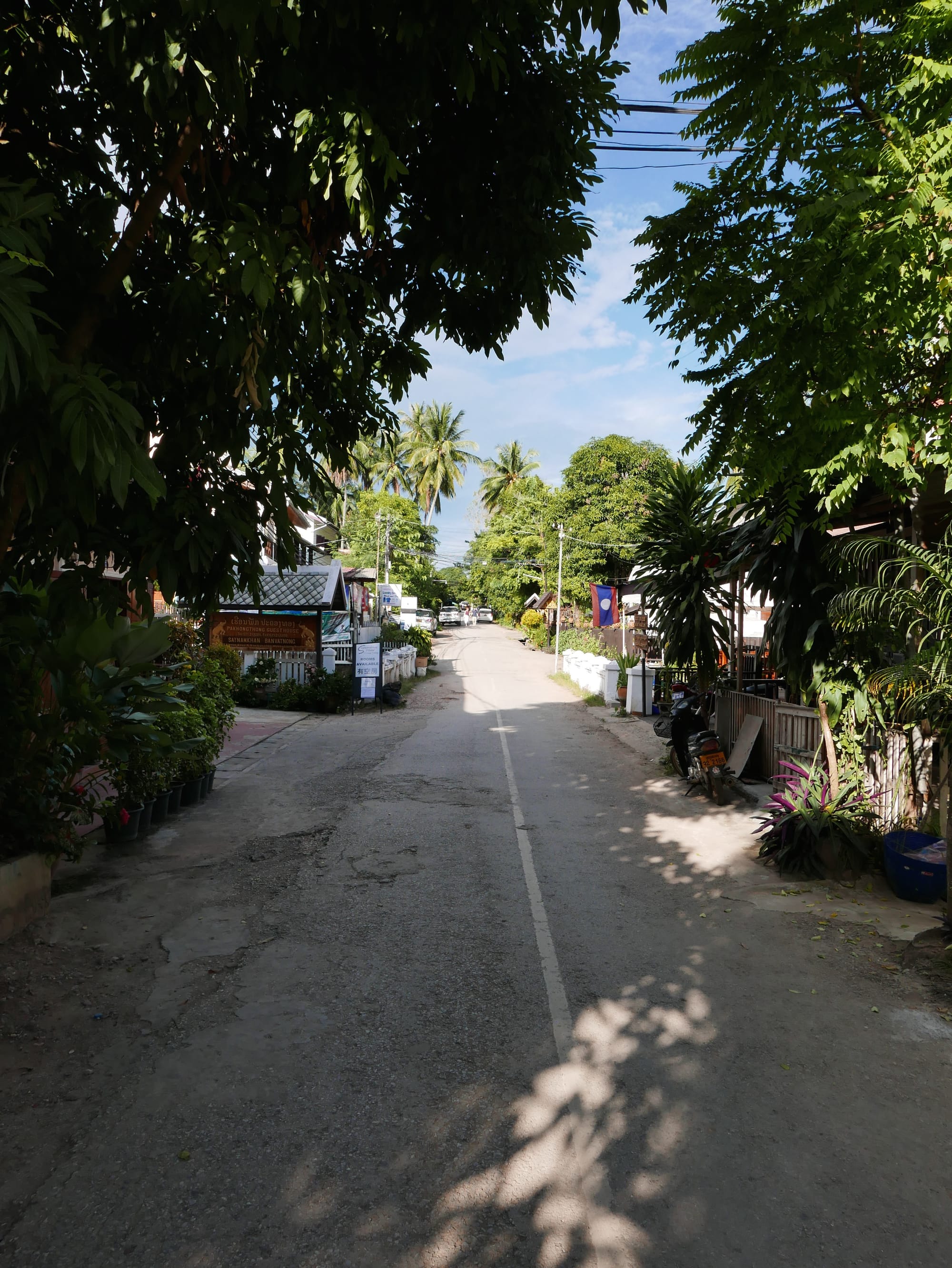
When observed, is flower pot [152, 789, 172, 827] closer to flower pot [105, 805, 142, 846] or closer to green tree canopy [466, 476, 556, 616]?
flower pot [105, 805, 142, 846]

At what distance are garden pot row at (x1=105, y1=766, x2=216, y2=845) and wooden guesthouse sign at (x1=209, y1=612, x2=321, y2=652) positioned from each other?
10059mm

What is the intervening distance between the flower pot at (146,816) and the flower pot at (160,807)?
15 centimetres

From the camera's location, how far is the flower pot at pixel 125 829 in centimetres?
798

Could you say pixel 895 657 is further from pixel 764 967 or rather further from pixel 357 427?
pixel 357 427

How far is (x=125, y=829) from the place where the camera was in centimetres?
805

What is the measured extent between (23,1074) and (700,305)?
589cm

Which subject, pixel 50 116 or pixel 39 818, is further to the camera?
pixel 39 818

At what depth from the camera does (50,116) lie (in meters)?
4.29

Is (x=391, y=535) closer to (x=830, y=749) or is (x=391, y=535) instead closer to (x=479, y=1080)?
(x=830, y=749)

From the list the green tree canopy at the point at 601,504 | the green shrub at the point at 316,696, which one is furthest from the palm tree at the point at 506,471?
the green shrub at the point at 316,696

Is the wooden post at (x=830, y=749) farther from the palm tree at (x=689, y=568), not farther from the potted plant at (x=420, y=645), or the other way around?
the potted plant at (x=420, y=645)

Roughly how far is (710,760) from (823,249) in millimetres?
6791

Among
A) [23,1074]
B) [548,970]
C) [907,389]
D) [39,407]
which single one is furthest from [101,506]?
[907,389]

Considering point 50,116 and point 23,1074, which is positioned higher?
point 50,116
